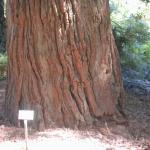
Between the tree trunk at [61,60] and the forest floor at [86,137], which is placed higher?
the tree trunk at [61,60]

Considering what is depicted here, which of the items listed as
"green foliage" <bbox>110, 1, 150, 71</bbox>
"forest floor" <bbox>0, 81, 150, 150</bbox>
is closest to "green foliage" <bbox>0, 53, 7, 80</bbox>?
"green foliage" <bbox>110, 1, 150, 71</bbox>

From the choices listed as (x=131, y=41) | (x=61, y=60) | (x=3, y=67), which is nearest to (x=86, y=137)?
(x=61, y=60)

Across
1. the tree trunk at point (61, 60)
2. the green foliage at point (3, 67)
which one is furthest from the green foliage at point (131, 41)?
the tree trunk at point (61, 60)

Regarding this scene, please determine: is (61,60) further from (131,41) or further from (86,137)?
(131,41)

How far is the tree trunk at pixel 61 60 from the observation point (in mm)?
5590

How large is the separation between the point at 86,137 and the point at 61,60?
3.37ft

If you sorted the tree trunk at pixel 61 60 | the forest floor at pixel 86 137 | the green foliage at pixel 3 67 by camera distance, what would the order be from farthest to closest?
the green foliage at pixel 3 67 → the tree trunk at pixel 61 60 → the forest floor at pixel 86 137

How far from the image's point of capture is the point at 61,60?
5633 millimetres

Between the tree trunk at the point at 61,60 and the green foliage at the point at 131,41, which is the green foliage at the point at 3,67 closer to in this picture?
the green foliage at the point at 131,41

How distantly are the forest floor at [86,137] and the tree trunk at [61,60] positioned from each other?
0.19 m

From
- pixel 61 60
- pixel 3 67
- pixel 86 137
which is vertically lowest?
pixel 86 137

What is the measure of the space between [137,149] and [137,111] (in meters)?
1.60

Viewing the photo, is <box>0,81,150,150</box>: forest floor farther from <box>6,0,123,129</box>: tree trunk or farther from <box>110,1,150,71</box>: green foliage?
<box>110,1,150,71</box>: green foliage

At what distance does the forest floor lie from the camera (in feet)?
17.3
